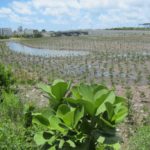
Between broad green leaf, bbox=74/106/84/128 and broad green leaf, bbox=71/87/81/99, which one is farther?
broad green leaf, bbox=71/87/81/99

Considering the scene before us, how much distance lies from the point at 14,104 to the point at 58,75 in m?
6.59

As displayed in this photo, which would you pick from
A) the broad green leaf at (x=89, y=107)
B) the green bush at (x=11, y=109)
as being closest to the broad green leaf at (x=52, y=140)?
the broad green leaf at (x=89, y=107)

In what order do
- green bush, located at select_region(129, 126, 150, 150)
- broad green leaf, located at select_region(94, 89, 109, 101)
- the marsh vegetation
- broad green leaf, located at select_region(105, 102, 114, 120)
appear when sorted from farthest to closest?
the marsh vegetation < green bush, located at select_region(129, 126, 150, 150) < broad green leaf, located at select_region(94, 89, 109, 101) < broad green leaf, located at select_region(105, 102, 114, 120)

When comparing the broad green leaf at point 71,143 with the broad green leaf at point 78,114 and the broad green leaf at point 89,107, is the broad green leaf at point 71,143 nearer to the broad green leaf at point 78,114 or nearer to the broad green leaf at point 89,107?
the broad green leaf at point 78,114

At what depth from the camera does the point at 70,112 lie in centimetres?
243

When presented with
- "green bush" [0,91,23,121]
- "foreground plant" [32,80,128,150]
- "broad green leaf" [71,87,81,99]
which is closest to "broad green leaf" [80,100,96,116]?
"foreground plant" [32,80,128,150]

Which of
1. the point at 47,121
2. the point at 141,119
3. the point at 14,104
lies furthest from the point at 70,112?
the point at 141,119

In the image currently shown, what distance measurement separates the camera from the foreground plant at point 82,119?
97.1 inches

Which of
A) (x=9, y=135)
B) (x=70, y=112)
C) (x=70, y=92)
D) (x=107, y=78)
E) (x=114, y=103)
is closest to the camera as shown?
(x=70, y=112)

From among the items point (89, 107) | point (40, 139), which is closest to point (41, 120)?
point (40, 139)

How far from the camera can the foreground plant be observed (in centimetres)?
247

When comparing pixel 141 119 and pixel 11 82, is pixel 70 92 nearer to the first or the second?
pixel 141 119

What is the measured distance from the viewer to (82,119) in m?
2.54

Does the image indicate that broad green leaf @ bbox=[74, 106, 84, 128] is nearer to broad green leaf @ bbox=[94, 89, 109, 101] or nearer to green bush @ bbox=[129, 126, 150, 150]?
broad green leaf @ bbox=[94, 89, 109, 101]
